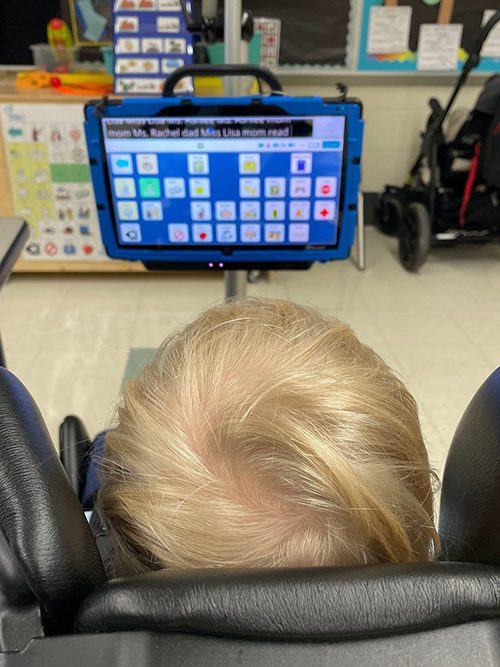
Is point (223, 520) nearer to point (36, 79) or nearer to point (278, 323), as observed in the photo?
point (278, 323)

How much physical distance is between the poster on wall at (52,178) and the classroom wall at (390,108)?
3.65 ft

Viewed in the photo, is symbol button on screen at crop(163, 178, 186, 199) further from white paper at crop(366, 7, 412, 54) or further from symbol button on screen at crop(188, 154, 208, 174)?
white paper at crop(366, 7, 412, 54)

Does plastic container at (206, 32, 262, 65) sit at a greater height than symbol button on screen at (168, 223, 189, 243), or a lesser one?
greater

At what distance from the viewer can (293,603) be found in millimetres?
288

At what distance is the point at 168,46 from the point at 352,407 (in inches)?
71.6

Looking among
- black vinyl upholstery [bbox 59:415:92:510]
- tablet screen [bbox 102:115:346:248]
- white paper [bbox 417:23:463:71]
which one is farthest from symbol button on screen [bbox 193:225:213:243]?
white paper [bbox 417:23:463:71]

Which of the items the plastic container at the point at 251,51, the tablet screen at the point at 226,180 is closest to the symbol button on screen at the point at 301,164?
the tablet screen at the point at 226,180

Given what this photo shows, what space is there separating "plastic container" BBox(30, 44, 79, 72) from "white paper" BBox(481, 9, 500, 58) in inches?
71.8

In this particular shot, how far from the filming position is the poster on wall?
2.24 m

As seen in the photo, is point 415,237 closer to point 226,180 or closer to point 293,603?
point 226,180

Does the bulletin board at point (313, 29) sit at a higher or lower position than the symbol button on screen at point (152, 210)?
higher

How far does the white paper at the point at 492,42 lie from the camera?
2.69 m

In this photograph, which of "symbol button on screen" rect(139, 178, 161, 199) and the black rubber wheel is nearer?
"symbol button on screen" rect(139, 178, 161, 199)

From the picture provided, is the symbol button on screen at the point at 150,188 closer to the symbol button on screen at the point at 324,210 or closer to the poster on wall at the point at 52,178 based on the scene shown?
the symbol button on screen at the point at 324,210
